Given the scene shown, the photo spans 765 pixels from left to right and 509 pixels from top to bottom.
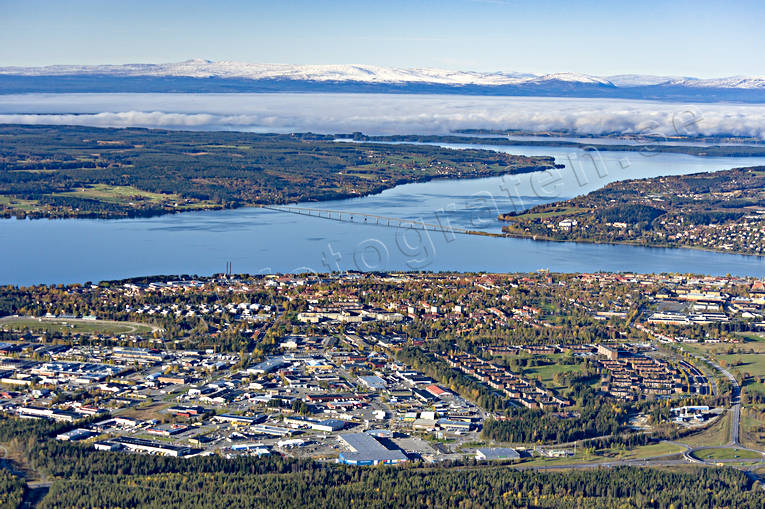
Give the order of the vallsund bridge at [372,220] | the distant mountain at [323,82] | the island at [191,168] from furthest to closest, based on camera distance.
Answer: the distant mountain at [323,82], the island at [191,168], the vallsund bridge at [372,220]

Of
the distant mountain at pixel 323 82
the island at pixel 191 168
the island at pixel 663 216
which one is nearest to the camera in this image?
the island at pixel 663 216

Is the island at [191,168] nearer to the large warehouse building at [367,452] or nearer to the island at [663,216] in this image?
the island at [663,216]

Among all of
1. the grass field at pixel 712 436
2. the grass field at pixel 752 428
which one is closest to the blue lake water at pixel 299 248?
the grass field at pixel 752 428

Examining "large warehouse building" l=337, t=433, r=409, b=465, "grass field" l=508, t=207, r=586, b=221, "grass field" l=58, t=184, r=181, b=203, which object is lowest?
"grass field" l=58, t=184, r=181, b=203

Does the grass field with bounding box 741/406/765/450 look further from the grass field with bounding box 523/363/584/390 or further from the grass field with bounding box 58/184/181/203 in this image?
the grass field with bounding box 58/184/181/203

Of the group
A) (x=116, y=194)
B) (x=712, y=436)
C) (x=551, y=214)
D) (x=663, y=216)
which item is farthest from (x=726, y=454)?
(x=116, y=194)

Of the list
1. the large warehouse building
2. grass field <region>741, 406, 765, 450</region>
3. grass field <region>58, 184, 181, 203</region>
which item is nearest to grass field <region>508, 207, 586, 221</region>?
grass field <region>58, 184, 181, 203</region>
